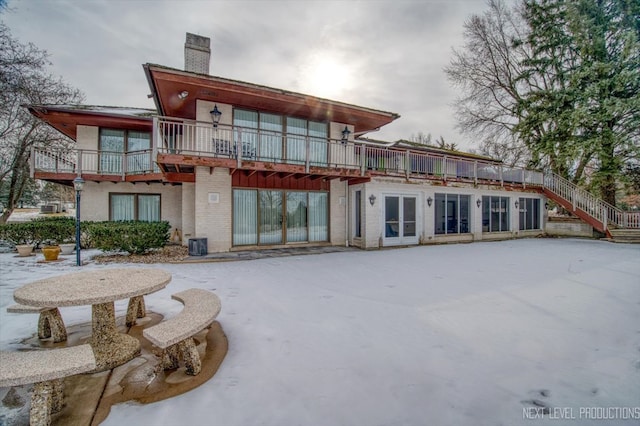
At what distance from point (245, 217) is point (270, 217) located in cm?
94

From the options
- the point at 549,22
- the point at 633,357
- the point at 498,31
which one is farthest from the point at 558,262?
the point at 498,31

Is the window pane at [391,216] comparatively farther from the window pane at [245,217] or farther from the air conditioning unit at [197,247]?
the air conditioning unit at [197,247]

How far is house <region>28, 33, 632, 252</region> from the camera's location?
367 inches

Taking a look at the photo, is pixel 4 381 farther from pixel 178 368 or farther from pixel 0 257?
pixel 0 257

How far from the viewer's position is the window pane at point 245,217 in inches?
396

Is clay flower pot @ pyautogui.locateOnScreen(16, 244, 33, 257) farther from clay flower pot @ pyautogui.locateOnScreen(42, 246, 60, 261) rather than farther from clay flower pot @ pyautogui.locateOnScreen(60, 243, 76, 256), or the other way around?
clay flower pot @ pyautogui.locateOnScreen(42, 246, 60, 261)

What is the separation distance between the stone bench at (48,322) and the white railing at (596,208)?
20555 millimetres

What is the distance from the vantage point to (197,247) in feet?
29.5

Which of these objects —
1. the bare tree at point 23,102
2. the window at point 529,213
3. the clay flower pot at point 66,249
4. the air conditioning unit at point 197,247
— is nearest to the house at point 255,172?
the air conditioning unit at point 197,247

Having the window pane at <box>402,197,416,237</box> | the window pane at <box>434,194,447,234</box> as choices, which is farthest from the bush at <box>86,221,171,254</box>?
the window pane at <box>434,194,447,234</box>

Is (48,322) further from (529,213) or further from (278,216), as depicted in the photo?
(529,213)

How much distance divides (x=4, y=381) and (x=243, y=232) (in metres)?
8.41

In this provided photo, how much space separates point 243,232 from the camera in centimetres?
1016

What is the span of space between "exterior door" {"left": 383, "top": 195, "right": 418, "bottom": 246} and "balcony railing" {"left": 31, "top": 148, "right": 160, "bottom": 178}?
32.4 feet
